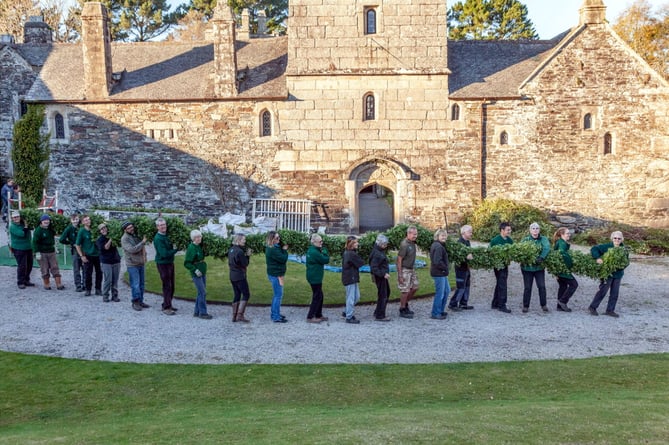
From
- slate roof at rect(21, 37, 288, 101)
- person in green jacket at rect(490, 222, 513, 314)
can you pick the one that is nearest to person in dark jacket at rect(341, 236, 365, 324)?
person in green jacket at rect(490, 222, 513, 314)

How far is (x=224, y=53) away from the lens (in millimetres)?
22844

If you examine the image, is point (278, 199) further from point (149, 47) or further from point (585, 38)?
point (585, 38)

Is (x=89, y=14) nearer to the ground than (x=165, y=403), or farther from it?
farther from it

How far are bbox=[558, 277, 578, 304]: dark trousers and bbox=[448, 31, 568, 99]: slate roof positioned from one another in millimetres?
11372

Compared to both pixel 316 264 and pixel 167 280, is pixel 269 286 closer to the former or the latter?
pixel 167 280

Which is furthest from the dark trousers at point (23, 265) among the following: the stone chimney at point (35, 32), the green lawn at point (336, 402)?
the stone chimney at point (35, 32)

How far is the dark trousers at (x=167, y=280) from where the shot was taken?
12094 millimetres

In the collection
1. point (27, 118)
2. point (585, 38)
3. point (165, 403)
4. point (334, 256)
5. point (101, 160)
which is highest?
point (585, 38)

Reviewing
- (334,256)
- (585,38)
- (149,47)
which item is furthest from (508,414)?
(149,47)

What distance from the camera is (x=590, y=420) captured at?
6.24 m

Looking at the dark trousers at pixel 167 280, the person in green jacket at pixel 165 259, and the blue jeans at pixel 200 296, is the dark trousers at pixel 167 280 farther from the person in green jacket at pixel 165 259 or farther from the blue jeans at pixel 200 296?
the blue jeans at pixel 200 296

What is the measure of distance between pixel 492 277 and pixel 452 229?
6.97 meters

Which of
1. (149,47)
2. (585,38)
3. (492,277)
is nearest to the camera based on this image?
(492,277)

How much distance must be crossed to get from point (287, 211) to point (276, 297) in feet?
38.1
